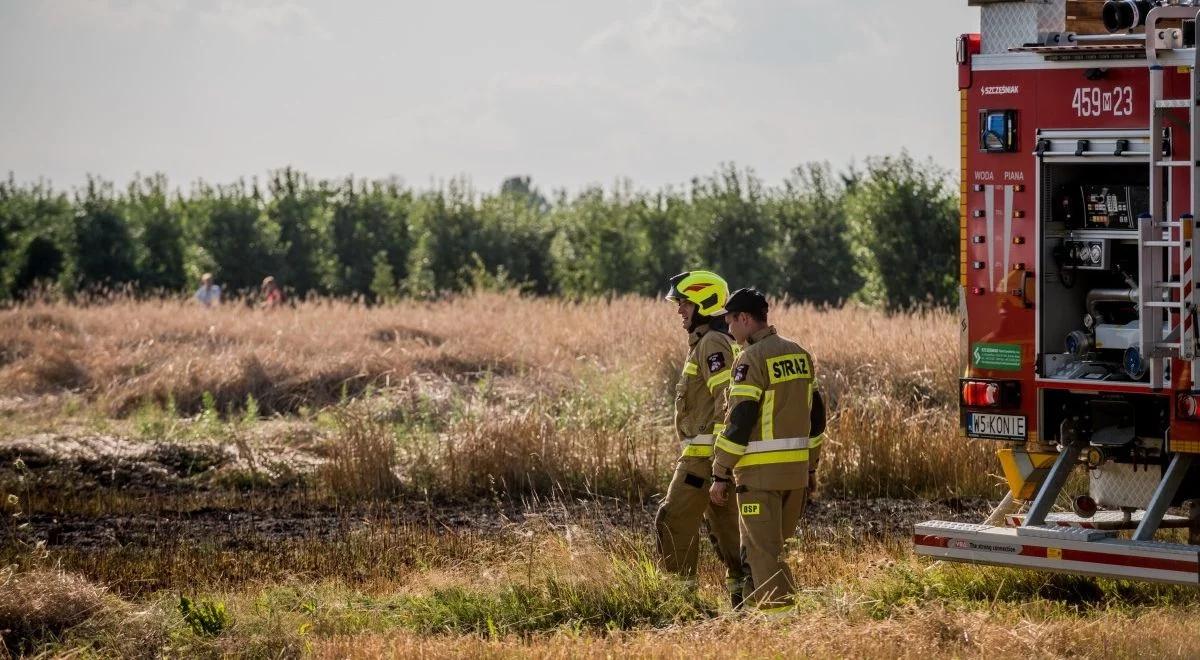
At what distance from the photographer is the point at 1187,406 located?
25.5 ft

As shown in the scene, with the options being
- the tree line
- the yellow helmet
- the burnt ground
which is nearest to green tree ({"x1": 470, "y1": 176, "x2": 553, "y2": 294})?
the tree line

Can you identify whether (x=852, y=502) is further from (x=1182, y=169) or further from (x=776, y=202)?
(x=776, y=202)

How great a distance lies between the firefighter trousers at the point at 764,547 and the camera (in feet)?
26.0

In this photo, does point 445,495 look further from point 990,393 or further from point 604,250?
point 604,250

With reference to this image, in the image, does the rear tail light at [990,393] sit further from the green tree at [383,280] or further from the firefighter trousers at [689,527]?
the green tree at [383,280]

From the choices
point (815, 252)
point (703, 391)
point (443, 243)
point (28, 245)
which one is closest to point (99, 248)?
point (28, 245)

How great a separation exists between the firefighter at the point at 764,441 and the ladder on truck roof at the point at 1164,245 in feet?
5.30

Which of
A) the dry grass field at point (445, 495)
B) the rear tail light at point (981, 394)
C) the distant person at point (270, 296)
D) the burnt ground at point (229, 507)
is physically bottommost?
the burnt ground at point (229, 507)

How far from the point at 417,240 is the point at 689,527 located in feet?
96.4

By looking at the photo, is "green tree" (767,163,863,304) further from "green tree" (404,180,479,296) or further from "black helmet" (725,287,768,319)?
"black helmet" (725,287,768,319)

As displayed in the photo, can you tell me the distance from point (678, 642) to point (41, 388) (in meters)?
12.6

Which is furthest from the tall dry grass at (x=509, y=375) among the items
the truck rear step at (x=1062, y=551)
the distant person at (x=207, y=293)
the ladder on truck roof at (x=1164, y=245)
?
the ladder on truck roof at (x=1164, y=245)

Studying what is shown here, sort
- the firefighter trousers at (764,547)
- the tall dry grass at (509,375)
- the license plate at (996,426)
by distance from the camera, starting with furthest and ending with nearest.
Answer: the tall dry grass at (509,375) → the license plate at (996,426) → the firefighter trousers at (764,547)

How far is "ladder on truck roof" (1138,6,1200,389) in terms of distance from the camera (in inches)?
295
